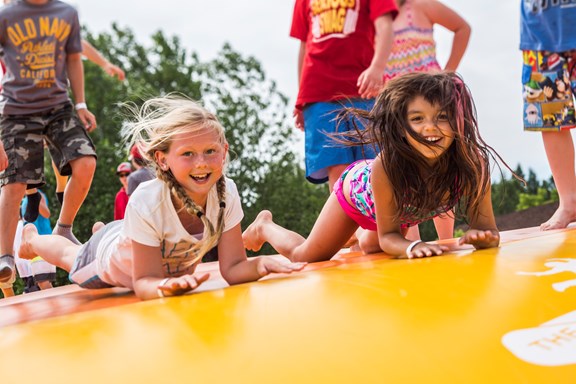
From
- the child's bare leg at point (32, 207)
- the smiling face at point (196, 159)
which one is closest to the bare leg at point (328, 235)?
the smiling face at point (196, 159)

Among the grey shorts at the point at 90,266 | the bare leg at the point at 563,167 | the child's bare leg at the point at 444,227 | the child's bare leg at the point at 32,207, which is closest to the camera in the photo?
the grey shorts at the point at 90,266

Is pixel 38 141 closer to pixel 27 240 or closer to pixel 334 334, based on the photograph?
pixel 27 240

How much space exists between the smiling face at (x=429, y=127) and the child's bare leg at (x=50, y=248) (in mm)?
1474

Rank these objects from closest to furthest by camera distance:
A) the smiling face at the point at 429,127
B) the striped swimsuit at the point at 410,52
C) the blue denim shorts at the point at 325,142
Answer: the smiling face at the point at 429,127 < the blue denim shorts at the point at 325,142 < the striped swimsuit at the point at 410,52

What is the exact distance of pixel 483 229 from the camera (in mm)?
2250

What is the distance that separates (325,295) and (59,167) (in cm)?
232

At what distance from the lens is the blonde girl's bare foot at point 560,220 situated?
2904 millimetres

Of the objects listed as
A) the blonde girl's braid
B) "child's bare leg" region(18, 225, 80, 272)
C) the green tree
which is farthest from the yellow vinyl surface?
the green tree

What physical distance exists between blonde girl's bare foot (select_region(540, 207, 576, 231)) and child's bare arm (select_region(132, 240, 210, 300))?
1802mm

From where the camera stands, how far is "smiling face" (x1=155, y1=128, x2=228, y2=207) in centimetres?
186

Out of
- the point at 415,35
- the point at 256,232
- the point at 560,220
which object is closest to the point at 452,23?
the point at 415,35

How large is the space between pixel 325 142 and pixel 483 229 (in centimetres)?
106

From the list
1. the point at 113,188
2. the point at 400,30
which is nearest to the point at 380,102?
the point at 400,30

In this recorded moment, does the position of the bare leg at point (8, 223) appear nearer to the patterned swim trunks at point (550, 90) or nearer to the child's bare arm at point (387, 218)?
the child's bare arm at point (387, 218)
